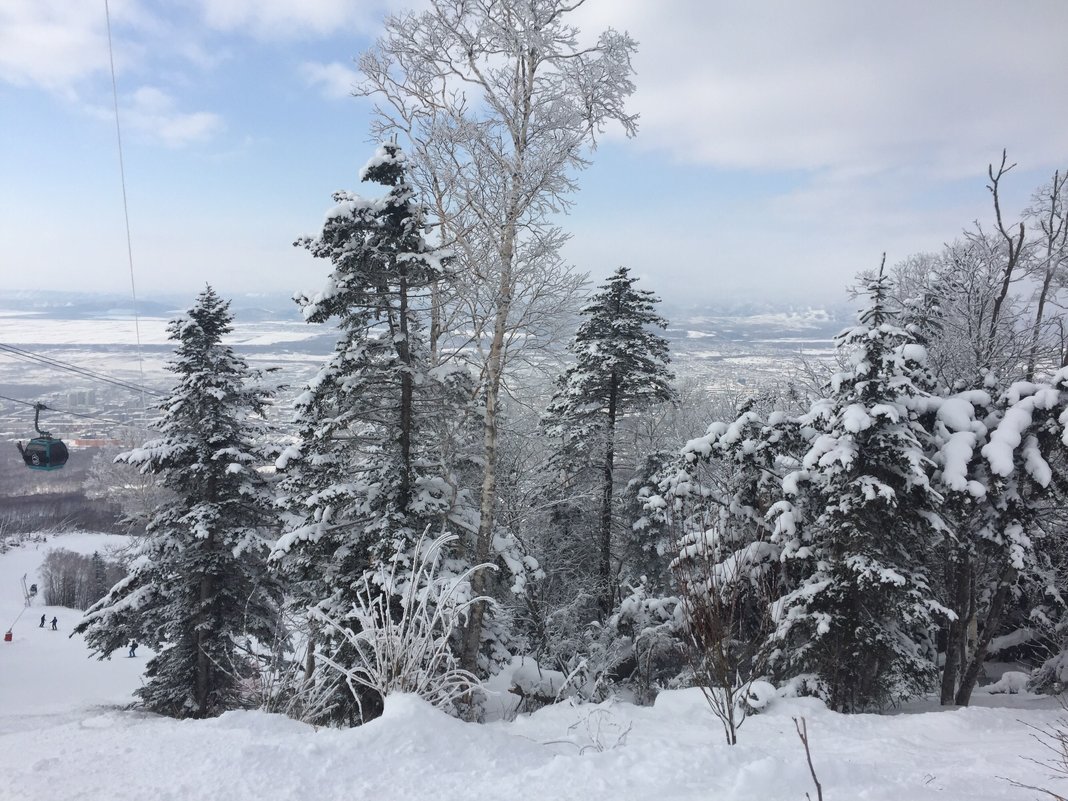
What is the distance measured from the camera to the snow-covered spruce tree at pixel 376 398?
27.6 ft

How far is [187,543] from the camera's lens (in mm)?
11414

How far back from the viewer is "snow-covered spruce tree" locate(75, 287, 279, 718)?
36.4 feet

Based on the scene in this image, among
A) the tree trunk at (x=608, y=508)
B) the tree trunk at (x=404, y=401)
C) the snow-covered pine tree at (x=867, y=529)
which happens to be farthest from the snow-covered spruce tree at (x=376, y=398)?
the tree trunk at (x=608, y=508)

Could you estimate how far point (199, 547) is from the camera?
37.5 feet

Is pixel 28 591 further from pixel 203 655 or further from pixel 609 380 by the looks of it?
pixel 609 380

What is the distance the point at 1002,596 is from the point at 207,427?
13.3 meters

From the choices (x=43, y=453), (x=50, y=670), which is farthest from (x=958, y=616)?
(x=50, y=670)

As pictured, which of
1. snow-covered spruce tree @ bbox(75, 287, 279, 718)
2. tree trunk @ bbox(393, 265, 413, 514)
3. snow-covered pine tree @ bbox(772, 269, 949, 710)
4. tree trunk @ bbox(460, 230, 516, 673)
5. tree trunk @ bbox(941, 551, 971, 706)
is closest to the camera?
snow-covered pine tree @ bbox(772, 269, 949, 710)

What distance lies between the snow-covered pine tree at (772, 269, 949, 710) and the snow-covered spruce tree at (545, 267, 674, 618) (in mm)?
8373

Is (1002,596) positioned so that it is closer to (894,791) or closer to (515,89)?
(894,791)

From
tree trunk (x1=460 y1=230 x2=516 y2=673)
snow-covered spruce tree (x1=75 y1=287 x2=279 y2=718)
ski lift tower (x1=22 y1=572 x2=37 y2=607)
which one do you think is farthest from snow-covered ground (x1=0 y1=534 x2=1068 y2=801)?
ski lift tower (x1=22 y1=572 x2=37 y2=607)

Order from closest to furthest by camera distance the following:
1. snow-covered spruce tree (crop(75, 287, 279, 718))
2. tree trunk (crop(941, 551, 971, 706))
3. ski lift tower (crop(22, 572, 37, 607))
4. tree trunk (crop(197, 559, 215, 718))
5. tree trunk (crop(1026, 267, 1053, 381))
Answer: tree trunk (crop(941, 551, 971, 706))
tree trunk (crop(197, 559, 215, 718))
snow-covered spruce tree (crop(75, 287, 279, 718))
tree trunk (crop(1026, 267, 1053, 381))
ski lift tower (crop(22, 572, 37, 607))

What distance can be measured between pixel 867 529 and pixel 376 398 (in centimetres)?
686

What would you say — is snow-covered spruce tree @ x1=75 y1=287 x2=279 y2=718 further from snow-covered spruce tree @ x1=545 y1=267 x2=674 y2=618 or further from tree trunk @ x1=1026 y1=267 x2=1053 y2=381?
tree trunk @ x1=1026 y1=267 x2=1053 y2=381
